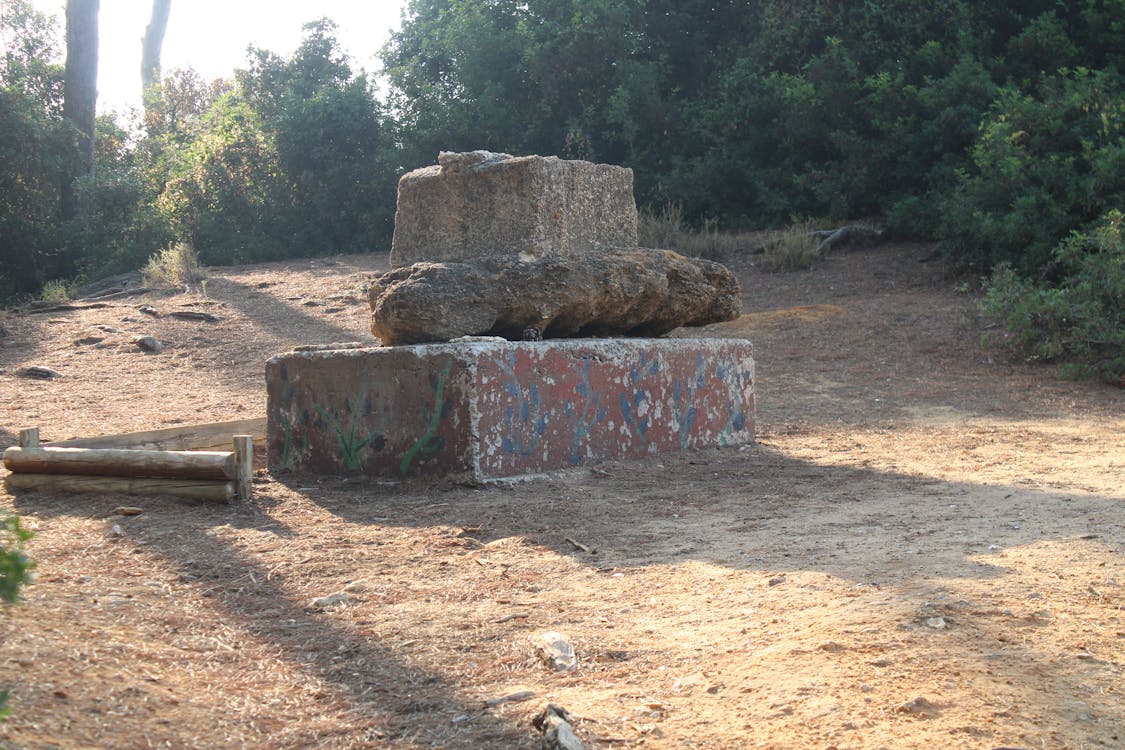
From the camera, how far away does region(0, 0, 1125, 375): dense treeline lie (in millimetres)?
10695

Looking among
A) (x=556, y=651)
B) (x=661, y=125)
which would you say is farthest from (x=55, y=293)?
(x=556, y=651)

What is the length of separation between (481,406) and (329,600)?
160 centimetres

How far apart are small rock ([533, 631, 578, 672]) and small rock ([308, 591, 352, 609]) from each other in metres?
0.71

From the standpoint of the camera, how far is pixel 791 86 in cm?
1384

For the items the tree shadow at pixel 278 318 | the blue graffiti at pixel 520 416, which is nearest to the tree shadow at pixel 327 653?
the blue graffiti at pixel 520 416

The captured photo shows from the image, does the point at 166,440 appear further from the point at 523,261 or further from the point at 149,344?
the point at 149,344

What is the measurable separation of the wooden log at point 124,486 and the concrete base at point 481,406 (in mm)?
731

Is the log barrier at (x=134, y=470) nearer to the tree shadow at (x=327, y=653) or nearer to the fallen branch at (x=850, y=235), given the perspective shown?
the tree shadow at (x=327, y=653)

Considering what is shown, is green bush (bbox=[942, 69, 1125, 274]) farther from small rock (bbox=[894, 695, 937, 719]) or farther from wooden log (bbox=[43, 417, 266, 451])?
small rock (bbox=[894, 695, 937, 719])

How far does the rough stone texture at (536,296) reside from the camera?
493 cm

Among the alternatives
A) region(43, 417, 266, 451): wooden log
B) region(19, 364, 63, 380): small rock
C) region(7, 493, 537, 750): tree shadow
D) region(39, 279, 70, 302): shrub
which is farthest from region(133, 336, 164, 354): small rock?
region(7, 493, 537, 750): tree shadow

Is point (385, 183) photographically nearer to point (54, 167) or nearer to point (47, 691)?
point (54, 167)

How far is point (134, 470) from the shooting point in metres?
4.45

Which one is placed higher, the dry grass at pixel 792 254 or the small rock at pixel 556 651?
the dry grass at pixel 792 254
